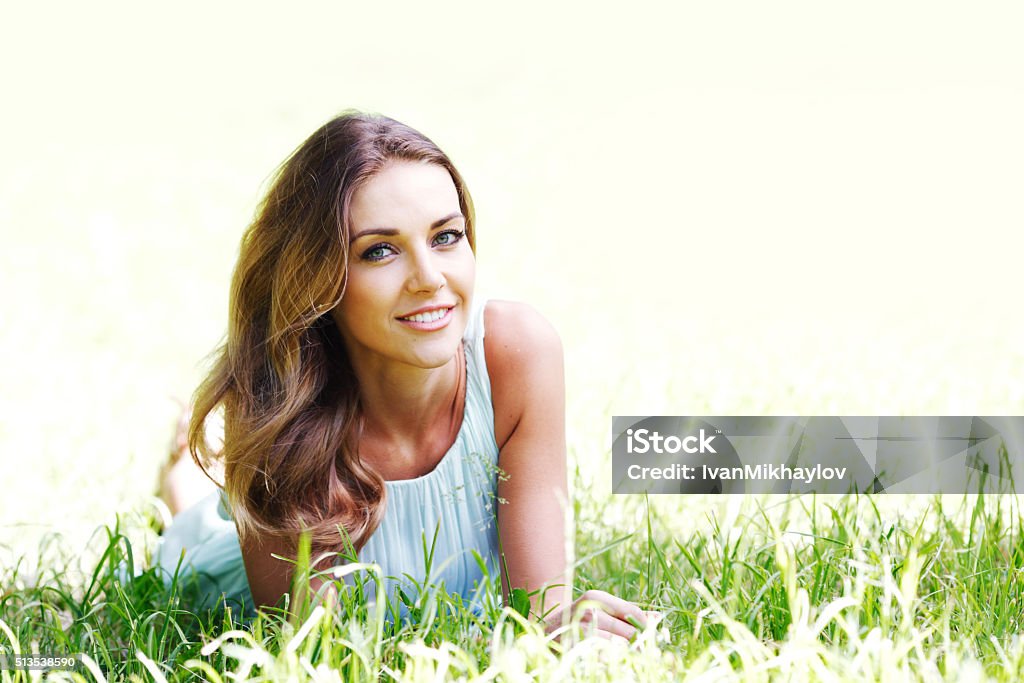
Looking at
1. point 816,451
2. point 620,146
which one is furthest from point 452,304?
point 620,146

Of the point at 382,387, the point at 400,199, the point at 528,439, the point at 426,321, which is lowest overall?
the point at 528,439

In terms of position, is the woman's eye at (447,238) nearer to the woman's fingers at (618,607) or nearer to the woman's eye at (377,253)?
the woman's eye at (377,253)

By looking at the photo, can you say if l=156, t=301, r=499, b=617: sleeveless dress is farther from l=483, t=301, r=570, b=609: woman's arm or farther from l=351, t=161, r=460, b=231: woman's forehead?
l=351, t=161, r=460, b=231: woman's forehead

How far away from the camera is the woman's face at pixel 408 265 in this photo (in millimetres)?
2451

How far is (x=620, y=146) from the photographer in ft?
32.6

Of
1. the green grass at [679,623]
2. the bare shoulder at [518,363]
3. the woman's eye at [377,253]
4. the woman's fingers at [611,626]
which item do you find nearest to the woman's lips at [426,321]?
the woman's eye at [377,253]

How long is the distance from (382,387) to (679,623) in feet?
2.99

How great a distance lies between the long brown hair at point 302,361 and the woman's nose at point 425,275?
15 cm

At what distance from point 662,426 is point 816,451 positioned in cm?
75

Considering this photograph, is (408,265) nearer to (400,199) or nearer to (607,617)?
(400,199)

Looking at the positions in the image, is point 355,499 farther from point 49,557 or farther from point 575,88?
point 575,88

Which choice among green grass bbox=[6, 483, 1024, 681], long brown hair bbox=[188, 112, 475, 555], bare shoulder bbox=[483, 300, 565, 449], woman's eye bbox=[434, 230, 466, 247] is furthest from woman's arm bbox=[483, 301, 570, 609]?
woman's eye bbox=[434, 230, 466, 247]

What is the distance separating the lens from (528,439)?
9.10 ft

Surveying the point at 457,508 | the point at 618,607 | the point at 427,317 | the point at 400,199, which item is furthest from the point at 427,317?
the point at 618,607
